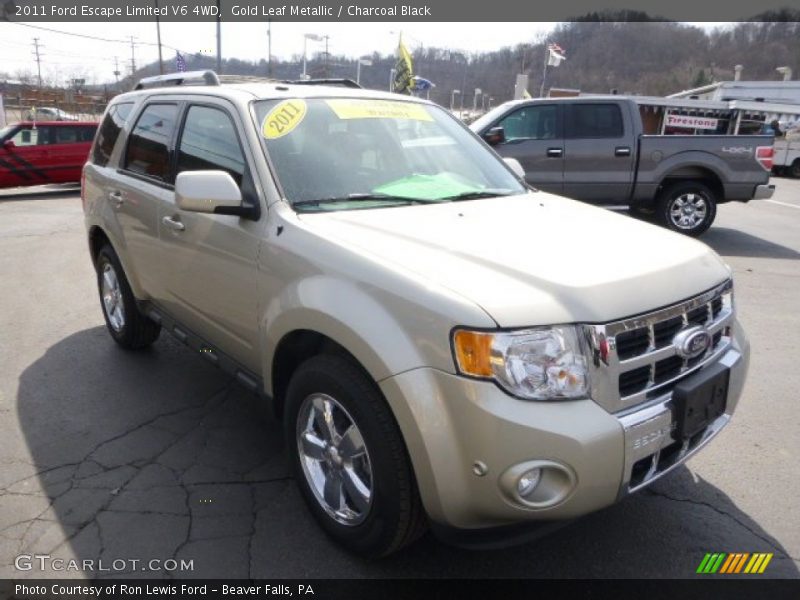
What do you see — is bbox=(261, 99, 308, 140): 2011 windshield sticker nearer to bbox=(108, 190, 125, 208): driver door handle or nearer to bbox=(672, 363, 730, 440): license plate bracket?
bbox=(108, 190, 125, 208): driver door handle

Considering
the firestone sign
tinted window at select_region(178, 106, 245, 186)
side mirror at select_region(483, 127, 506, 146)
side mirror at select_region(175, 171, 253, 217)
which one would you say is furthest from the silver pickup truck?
the firestone sign

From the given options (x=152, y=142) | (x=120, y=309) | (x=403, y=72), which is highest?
(x=403, y=72)

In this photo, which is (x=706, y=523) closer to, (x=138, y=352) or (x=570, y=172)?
(x=138, y=352)

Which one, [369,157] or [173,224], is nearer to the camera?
[369,157]

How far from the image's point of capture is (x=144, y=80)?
4.98 m

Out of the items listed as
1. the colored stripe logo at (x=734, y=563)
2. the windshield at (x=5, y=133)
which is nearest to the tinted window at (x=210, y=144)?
the colored stripe logo at (x=734, y=563)

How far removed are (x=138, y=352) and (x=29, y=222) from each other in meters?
7.94

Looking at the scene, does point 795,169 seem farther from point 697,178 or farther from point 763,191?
point 697,178

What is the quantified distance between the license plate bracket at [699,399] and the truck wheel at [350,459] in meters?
1.00

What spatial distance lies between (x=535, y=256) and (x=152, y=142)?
282 cm

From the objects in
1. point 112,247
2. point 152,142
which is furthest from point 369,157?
point 112,247

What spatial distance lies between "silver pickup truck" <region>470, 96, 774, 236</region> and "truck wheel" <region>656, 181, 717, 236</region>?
15 mm

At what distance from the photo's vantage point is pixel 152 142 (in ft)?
13.3

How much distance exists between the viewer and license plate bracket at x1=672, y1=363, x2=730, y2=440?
2287 millimetres
